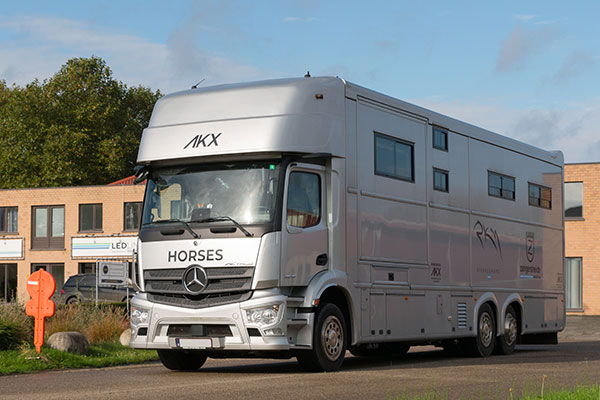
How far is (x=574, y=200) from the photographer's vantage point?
147 ft

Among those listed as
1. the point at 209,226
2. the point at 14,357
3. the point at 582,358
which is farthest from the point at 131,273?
the point at 582,358

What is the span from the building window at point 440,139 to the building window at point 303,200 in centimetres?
358

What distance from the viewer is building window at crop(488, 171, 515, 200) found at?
60.0 ft

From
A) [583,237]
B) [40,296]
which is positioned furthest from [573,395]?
[583,237]

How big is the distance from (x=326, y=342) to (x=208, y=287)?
1.75 m

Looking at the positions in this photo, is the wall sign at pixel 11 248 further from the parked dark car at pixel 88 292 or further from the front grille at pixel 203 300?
the front grille at pixel 203 300

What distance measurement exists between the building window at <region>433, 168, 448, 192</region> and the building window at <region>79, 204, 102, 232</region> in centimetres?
3749

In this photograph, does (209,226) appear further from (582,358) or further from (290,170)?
(582,358)

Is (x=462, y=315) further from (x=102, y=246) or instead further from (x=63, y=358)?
(x=102, y=246)

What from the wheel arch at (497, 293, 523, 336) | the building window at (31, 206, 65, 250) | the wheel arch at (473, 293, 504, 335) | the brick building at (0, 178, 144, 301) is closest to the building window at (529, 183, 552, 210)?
the wheel arch at (497, 293, 523, 336)

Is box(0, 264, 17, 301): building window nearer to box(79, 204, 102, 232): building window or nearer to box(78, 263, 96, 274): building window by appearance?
box(78, 263, 96, 274): building window

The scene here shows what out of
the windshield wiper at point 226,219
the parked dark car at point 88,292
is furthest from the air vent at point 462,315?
the parked dark car at point 88,292

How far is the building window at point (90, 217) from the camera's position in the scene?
5200cm

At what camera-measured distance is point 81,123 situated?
66.8 metres
